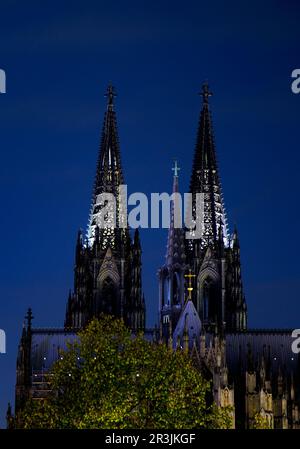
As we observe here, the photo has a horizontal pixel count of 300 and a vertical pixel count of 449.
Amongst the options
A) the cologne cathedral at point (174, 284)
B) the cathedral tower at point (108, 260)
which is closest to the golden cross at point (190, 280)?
the cologne cathedral at point (174, 284)

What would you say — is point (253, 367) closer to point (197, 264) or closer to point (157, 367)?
point (197, 264)

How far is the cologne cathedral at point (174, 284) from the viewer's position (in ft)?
399

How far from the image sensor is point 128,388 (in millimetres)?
72938

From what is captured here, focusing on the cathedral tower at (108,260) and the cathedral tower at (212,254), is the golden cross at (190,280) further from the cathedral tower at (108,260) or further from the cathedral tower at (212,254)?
the cathedral tower at (108,260)

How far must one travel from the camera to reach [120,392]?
72312 millimetres

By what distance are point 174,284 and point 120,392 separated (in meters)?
59.2

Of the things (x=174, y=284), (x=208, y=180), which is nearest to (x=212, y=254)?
(x=174, y=284)

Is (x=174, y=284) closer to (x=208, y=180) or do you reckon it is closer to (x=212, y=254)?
(x=212, y=254)

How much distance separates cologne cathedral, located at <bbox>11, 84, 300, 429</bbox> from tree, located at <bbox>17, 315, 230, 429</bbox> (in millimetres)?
40330

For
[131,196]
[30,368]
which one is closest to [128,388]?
[30,368]

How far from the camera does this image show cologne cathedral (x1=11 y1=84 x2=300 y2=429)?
12156 cm

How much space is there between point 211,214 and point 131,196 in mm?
6221

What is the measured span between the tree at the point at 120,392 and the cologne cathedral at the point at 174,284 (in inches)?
1588
